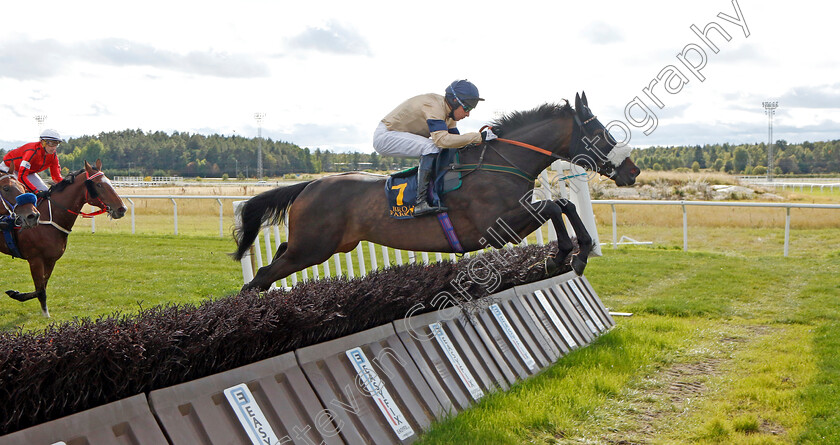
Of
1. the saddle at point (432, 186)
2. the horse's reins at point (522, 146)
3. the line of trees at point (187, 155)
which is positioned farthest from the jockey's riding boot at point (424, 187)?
the line of trees at point (187, 155)

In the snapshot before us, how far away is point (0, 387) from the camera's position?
1960mm

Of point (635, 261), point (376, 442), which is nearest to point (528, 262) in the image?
point (376, 442)

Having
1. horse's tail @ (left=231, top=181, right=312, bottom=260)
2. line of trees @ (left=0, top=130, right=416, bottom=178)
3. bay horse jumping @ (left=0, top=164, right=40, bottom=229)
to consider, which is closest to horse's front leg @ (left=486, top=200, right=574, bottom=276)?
horse's tail @ (left=231, top=181, right=312, bottom=260)

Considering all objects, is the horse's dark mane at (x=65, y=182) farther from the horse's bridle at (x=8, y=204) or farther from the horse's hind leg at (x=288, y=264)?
the horse's hind leg at (x=288, y=264)

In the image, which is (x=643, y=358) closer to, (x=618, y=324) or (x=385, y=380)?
(x=618, y=324)

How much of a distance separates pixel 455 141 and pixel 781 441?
2.53 meters

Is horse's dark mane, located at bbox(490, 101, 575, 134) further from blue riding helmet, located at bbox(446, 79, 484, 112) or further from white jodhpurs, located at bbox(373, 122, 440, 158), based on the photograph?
white jodhpurs, located at bbox(373, 122, 440, 158)

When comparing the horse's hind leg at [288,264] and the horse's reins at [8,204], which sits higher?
the horse's reins at [8,204]

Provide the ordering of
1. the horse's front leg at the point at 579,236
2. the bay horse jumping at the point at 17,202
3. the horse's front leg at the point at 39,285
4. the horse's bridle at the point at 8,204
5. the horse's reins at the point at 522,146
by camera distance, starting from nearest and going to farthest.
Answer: the horse's front leg at the point at 579,236 → the horse's reins at the point at 522,146 → the bay horse jumping at the point at 17,202 → the horse's bridle at the point at 8,204 → the horse's front leg at the point at 39,285

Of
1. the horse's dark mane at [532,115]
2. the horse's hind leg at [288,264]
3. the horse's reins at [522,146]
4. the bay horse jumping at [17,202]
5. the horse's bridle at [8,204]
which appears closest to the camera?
the horse's reins at [522,146]

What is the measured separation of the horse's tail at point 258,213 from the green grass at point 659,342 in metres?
1.61

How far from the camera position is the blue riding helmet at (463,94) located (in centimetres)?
457

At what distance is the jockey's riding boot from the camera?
4449mm

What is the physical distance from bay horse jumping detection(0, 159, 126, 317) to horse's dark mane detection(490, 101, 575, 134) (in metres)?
4.17
